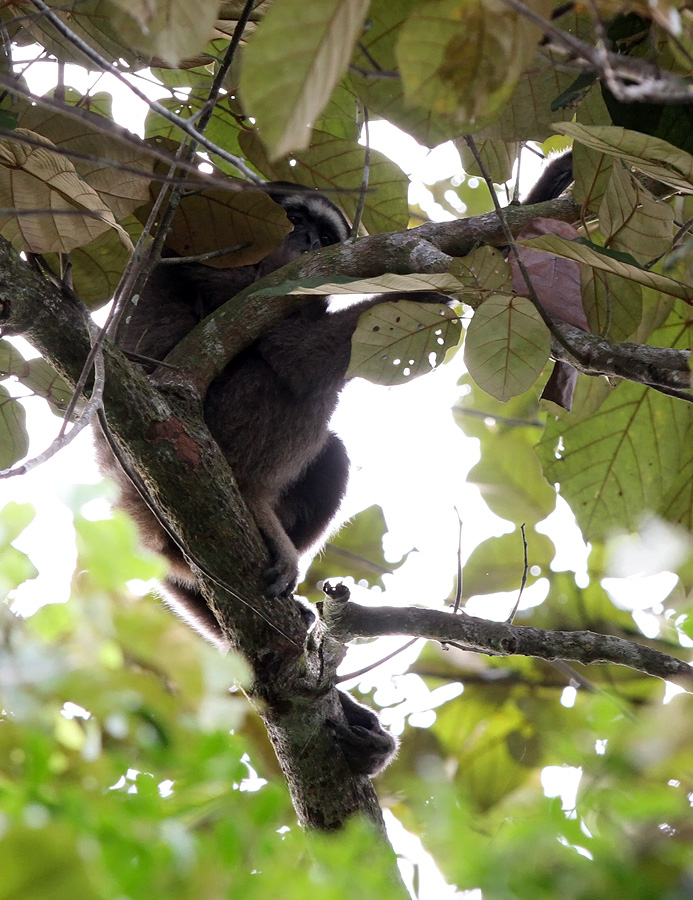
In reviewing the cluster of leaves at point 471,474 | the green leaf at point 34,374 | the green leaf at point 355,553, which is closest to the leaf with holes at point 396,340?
the cluster of leaves at point 471,474

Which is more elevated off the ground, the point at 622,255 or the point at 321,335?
the point at 622,255

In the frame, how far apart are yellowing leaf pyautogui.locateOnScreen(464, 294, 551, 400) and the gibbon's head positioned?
1642 millimetres

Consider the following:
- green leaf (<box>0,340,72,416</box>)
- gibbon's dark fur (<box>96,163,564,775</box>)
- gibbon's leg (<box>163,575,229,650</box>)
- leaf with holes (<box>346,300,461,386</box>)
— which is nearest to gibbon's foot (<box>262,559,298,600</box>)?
gibbon's dark fur (<box>96,163,564,775</box>)

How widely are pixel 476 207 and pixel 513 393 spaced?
2800 millimetres

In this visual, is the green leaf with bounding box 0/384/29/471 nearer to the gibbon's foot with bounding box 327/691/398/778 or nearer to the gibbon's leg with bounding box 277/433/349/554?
the gibbon's leg with bounding box 277/433/349/554

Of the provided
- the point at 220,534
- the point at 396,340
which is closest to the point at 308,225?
the point at 396,340

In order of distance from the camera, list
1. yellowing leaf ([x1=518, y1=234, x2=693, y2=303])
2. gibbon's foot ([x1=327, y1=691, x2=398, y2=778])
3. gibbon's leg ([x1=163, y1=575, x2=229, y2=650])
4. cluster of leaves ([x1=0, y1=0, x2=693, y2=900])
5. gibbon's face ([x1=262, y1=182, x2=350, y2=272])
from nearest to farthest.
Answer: cluster of leaves ([x1=0, y1=0, x2=693, y2=900]) → yellowing leaf ([x1=518, y1=234, x2=693, y2=303]) → gibbon's foot ([x1=327, y1=691, x2=398, y2=778]) → gibbon's leg ([x1=163, y1=575, x2=229, y2=650]) → gibbon's face ([x1=262, y1=182, x2=350, y2=272])

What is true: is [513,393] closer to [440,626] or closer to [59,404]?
[440,626]

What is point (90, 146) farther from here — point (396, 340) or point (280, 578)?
point (280, 578)

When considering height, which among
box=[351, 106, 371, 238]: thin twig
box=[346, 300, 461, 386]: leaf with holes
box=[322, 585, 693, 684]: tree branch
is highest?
box=[351, 106, 371, 238]: thin twig

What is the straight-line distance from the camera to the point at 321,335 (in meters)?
2.65

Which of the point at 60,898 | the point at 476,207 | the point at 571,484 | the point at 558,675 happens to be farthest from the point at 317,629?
the point at 476,207

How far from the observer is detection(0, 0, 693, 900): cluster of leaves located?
0.80 m

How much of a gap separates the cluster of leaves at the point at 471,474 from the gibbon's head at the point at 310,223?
2.72 feet
